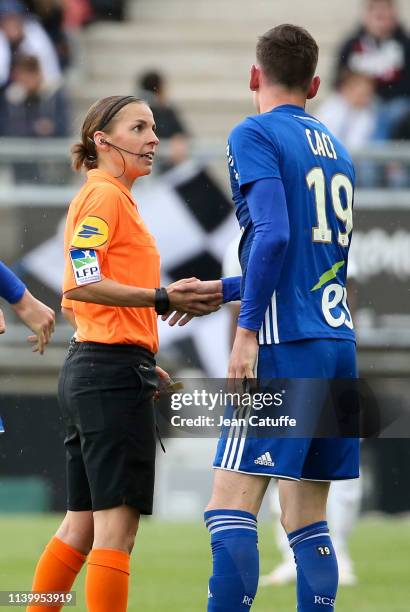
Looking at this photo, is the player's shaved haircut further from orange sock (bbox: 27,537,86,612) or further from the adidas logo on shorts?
orange sock (bbox: 27,537,86,612)

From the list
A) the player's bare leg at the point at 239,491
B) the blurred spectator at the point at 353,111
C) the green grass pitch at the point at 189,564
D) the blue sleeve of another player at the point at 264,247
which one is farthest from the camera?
the blurred spectator at the point at 353,111

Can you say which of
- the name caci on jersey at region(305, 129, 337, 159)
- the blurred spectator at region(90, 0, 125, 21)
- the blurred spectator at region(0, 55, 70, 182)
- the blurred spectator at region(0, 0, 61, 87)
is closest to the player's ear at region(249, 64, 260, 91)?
the name caci on jersey at region(305, 129, 337, 159)

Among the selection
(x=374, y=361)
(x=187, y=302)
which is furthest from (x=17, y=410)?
(x=187, y=302)

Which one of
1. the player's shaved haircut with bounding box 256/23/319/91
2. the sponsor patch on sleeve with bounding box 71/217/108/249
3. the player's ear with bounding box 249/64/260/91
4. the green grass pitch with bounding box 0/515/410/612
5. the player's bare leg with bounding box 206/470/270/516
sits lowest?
the green grass pitch with bounding box 0/515/410/612

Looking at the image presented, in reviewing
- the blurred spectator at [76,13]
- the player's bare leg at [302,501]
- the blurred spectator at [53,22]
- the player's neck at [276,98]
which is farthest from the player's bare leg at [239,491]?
the blurred spectator at [76,13]

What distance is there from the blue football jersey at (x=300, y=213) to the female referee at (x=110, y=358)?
40 centimetres

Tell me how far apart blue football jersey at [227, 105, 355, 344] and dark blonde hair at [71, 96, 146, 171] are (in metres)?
0.53

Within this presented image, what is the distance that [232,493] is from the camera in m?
4.57

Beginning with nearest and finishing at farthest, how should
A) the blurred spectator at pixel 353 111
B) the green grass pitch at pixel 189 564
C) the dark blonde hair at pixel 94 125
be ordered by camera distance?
1. the dark blonde hair at pixel 94 125
2. the green grass pitch at pixel 189 564
3. the blurred spectator at pixel 353 111

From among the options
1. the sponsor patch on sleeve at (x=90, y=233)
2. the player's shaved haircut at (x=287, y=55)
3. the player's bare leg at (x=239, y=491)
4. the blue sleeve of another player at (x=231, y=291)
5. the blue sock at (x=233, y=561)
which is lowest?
the blue sock at (x=233, y=561)

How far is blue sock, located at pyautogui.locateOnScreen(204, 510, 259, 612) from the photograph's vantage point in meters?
4.48

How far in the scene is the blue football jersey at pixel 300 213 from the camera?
457cm

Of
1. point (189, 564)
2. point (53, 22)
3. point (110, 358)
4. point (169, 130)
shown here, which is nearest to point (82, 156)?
point (110, 358)

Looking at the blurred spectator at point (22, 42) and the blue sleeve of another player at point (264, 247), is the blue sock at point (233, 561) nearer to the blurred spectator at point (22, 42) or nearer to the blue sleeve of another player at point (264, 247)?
the blue sleeve of another player at point (264, 247)
